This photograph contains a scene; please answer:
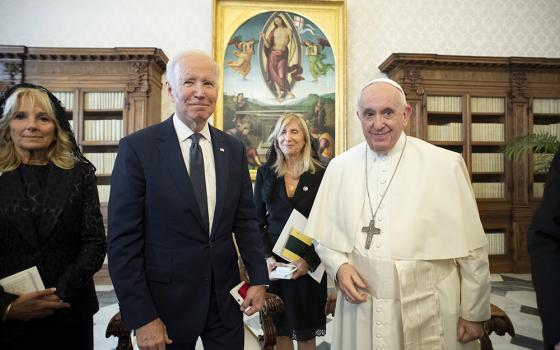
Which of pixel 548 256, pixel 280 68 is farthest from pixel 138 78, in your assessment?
pixel 548 256

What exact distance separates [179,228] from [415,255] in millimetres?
1081

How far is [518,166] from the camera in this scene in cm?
593

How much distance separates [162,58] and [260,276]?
4.74 metres

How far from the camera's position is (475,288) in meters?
1.69

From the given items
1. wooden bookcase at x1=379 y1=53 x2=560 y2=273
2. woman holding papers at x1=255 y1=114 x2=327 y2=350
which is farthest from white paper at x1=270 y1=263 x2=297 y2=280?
wooden bookcase at x1=379 y1=53 x2=560 y2=273

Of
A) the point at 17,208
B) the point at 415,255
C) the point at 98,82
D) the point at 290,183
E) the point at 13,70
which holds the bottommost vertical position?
the point at 415,255

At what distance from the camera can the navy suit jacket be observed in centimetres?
147

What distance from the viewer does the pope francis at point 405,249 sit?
5.60 feet

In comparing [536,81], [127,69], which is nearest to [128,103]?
[127,69]

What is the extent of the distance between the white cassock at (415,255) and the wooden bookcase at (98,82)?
439 cm

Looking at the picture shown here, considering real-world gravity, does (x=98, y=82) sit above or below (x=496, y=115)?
above

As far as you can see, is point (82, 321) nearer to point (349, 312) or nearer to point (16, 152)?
point (16, 152)

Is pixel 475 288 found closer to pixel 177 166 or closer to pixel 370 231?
pixel 370 231

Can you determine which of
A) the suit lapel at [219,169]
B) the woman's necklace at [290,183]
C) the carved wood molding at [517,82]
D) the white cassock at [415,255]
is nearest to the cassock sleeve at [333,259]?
the white cassock at [415,255]
